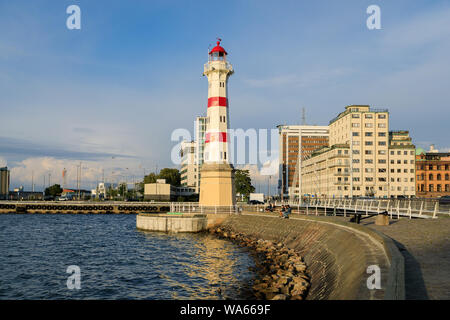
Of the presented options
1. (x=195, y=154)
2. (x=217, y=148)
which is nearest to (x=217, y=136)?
(x=217, y=148)

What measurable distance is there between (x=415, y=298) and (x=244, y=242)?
3134 cm

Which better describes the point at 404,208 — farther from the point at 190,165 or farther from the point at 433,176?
the point at 190,165

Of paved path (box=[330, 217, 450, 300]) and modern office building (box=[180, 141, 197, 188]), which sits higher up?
modern office building (box=[180, 141, 197, 188])

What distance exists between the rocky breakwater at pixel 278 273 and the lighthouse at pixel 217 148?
15.9 m

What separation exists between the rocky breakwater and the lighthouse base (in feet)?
51.1

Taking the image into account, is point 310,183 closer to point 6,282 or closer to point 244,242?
point 244,242

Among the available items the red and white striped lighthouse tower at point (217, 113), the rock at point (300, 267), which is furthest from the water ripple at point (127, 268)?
the red and white striped lighthouse tower at point (217, 113)

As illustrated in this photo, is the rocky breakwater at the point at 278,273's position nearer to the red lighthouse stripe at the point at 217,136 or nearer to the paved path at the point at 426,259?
the paved path at the point at 426,259

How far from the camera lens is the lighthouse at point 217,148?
55812 millimetres

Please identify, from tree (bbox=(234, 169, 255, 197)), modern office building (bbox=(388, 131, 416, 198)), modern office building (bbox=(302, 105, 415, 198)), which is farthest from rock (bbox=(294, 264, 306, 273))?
modern office building (bbox=(388, 131, 416, 198))

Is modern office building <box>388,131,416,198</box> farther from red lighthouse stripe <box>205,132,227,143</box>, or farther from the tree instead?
red lighthouse stripe <box>205,132,227,143</box>

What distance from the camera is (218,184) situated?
55594 millimetres

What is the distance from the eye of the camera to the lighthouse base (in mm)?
55656
